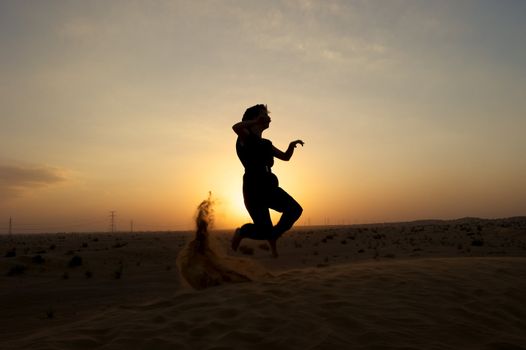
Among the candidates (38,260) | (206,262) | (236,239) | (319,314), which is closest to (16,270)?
(38,260)

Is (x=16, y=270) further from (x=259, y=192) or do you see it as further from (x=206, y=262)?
(x=259, y=192)

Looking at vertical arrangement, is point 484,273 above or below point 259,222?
below

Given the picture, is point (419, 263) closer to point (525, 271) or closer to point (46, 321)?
point (525, 271)

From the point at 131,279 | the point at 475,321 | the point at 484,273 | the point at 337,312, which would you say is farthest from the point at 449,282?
the point at 131,279

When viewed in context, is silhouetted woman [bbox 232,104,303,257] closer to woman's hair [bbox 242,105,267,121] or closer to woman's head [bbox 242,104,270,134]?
woman's head [bbox 242,104,270,134]

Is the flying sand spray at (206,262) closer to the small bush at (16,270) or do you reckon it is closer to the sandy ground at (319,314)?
the sandy ground at (319,314)

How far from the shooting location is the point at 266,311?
6230 millimetres

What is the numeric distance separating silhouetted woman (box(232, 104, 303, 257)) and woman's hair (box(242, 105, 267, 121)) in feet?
0.35

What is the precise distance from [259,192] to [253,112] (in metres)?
1.29

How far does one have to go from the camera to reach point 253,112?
7520 millimetres

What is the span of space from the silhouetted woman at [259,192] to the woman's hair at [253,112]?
4.2 inches

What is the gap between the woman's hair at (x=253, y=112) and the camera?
24.6 feet

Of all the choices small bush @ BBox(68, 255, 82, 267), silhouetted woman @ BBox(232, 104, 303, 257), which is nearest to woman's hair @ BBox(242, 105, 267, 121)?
silhouetted woman @ BBox(232, 104, 303, 257)

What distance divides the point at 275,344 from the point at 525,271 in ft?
20.4
